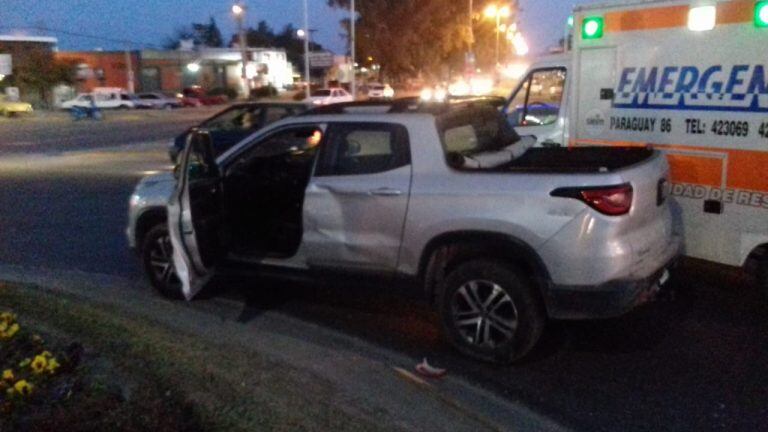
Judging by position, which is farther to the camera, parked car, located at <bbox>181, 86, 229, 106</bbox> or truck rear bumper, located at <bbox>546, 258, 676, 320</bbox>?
parked car, located at <bbox>181, 86, 229, 106</bbox>

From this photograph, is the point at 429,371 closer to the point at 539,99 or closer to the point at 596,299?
the point at 596,299

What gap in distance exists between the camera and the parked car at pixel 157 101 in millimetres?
63312

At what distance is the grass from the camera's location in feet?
13.8

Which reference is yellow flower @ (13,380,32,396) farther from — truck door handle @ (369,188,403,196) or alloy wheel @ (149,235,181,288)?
alloy wheel @ (149,235,181,288)

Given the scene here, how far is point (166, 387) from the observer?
4.79 metres

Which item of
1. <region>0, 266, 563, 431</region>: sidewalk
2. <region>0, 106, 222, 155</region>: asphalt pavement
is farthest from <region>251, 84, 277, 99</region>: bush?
<region>0, 266, 563, 431</region>: sidewalk

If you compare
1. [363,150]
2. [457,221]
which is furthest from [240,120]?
[457,221]

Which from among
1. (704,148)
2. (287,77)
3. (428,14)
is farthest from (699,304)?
(287,77)

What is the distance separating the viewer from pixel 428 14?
57094 millimetres

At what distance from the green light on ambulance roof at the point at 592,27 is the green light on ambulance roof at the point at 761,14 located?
1591 mm

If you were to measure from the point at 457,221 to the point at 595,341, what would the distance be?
1.50 meters

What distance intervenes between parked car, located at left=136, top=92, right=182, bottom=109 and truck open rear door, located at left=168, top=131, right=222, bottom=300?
59.1 metres

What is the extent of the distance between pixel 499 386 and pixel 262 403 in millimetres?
1597

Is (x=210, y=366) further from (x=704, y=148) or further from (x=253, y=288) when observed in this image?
(x=704, y=148)
